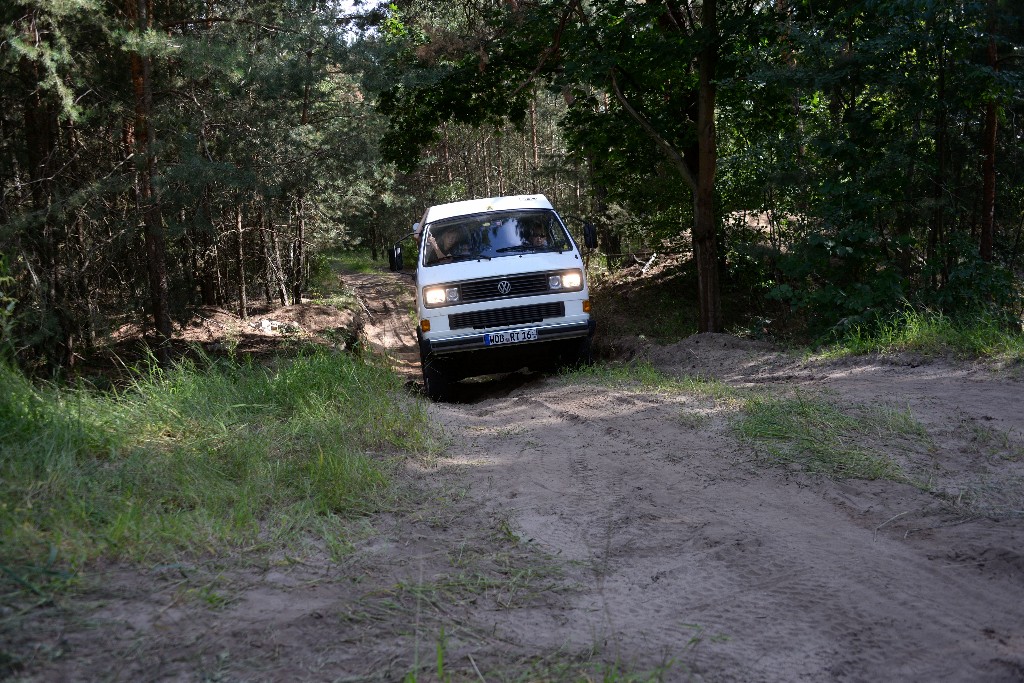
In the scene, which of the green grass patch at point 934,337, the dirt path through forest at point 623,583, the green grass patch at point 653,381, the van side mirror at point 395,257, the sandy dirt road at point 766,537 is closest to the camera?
the dirt path through forest at point 623,583

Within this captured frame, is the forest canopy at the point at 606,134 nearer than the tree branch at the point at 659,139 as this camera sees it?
Yes

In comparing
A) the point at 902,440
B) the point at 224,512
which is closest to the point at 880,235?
the point at 902,440

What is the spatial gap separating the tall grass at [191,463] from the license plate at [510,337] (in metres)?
2.27

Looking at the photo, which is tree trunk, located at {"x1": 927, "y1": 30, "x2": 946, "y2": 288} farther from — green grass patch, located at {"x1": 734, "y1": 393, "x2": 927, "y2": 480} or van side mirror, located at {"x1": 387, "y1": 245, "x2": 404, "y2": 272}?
van side mirror, located at {"x1": 387, "y1": 245, "x2": 404, "y2": 272}

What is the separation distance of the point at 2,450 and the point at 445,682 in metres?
3.31

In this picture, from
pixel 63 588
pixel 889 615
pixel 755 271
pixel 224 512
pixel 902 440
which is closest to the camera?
pixel 63 588

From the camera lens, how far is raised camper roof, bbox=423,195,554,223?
10.6 meters

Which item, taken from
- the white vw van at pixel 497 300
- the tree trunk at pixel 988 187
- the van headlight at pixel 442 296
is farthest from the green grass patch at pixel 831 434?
the tree trunk at pixel 988 187

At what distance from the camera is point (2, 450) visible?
14.8ft

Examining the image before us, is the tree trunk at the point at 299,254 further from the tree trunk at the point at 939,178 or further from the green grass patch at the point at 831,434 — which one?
the green grass patch at the point at 831,434

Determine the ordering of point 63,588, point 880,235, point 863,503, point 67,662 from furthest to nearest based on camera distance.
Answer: point 880,235 < point 863,503 < point 63,588 < point 67,662

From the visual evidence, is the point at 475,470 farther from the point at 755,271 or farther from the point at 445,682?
the point at 755,271

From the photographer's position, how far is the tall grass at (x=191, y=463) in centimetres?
355

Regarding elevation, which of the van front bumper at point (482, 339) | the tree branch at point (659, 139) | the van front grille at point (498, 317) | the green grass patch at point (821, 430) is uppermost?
the tree branch at point (659, 139)
